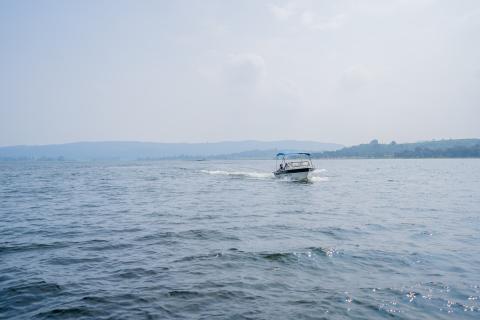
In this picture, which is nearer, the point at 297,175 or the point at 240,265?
the point at 240,265

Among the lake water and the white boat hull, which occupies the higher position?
the white boat hull

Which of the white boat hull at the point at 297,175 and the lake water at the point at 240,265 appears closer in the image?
the lake water at the point at 240,265

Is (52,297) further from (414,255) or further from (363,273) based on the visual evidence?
(414,255)

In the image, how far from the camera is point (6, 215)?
28.3 meters

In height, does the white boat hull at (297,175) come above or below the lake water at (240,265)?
above

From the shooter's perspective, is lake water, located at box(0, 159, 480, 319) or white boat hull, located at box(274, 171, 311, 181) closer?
lake water, located at box(0, 159, 480, 319)

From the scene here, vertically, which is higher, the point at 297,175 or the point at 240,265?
the point at 297,175

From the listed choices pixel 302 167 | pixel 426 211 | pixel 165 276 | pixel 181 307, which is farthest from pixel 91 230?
pixel 302 167

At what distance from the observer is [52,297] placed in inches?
455

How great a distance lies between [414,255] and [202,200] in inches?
941

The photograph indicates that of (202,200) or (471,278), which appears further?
(202,200)

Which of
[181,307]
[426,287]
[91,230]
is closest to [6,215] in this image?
[91,230]

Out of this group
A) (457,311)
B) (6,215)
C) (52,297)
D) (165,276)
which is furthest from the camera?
(6,215)

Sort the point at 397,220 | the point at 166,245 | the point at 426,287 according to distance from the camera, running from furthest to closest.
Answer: the point at 397,220 → the point at 166,245 → the point at 426,287
